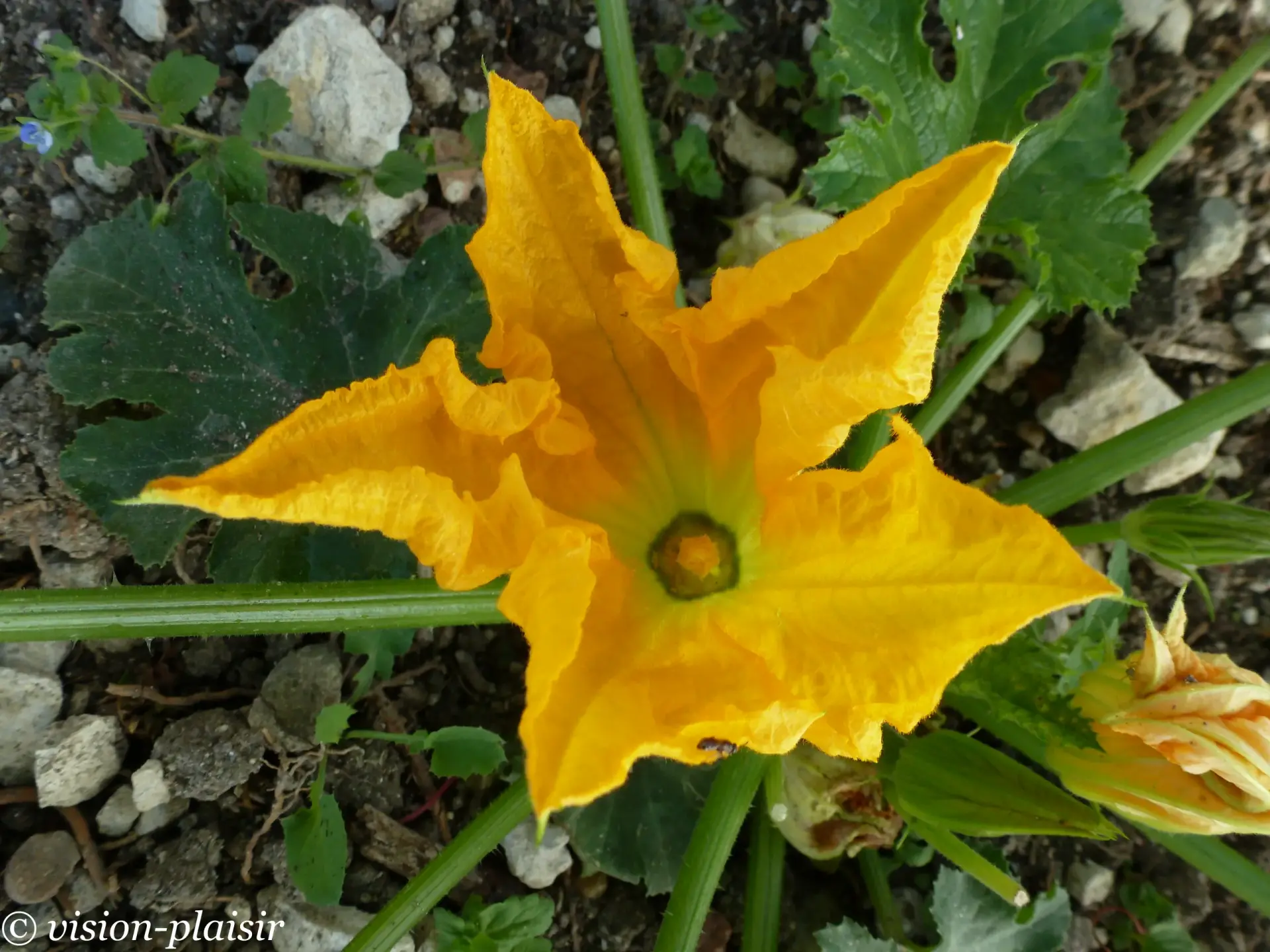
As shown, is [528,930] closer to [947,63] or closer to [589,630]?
[589,630]

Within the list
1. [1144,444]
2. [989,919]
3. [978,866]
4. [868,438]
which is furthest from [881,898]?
[1144,444]

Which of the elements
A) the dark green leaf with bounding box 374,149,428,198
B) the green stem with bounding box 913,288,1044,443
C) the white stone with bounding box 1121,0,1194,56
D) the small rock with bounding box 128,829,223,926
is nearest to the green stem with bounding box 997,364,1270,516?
the green stem with bounding box 913,288,1044,443

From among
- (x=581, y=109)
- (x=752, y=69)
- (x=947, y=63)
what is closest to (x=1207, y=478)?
(x=947, y=63)

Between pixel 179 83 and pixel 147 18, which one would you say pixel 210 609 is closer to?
pixel 179 83

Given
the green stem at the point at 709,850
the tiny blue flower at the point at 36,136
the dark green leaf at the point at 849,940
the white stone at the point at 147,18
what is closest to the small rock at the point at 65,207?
the tiny blue flower at the point at 36,136

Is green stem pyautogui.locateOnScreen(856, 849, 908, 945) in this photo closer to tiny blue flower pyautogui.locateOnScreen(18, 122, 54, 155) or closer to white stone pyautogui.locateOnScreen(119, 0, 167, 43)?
tiny blue flower pyautogui.locateOnScreen(18, 122, 54, 155)

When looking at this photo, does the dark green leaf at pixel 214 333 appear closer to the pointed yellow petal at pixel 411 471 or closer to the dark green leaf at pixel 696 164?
the dark green leaf at pixel 696 164

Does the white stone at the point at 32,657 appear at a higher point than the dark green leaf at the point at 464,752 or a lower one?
higher
